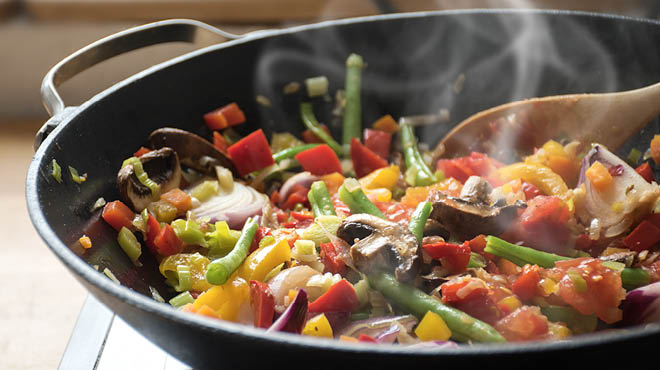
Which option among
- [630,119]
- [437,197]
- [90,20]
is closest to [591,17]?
[630,119]

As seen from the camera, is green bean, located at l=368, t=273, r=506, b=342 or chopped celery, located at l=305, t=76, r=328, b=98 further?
chopped celery, located at l=305, t=76, r=328, b=98

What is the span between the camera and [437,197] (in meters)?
1.72

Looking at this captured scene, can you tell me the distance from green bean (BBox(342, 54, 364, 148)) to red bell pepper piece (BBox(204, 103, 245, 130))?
0.38 metres

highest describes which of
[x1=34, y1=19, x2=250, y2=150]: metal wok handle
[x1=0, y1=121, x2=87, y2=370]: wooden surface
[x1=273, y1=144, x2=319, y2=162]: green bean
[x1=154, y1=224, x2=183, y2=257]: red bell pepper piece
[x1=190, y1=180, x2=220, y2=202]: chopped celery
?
[x1=34, y1=19, x2=250, y2=150]: metal wok handle

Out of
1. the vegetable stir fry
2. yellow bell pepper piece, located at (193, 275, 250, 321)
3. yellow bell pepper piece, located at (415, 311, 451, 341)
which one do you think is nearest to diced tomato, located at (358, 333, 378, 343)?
the vegetable stir fry

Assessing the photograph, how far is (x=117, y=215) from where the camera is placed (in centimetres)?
167

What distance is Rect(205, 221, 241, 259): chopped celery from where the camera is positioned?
172cm

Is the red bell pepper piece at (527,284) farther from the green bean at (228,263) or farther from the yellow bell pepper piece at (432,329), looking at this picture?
the green bean at (228,263)

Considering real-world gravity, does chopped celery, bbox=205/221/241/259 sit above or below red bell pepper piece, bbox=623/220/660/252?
below

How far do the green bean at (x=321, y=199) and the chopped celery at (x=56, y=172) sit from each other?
27.0 inches

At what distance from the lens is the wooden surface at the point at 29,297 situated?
6.45 ft

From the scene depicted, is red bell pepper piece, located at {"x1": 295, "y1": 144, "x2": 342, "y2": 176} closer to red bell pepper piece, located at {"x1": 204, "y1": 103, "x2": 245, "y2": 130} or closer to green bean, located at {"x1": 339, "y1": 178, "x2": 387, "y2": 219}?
red bell pepper piece, located at {"x1": 204, "y1": 103, "x2": 245, "y2": 130}

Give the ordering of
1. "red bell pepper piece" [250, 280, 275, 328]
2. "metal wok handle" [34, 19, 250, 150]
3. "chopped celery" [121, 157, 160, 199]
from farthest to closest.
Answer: "chopped celery" [121, 157, 160, 199] → "metal wok handle" [34, 19, 250, 150] → "red bell pepper piece" [250, 280, 275, 328]

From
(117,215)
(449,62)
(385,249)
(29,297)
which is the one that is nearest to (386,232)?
(385,249)
